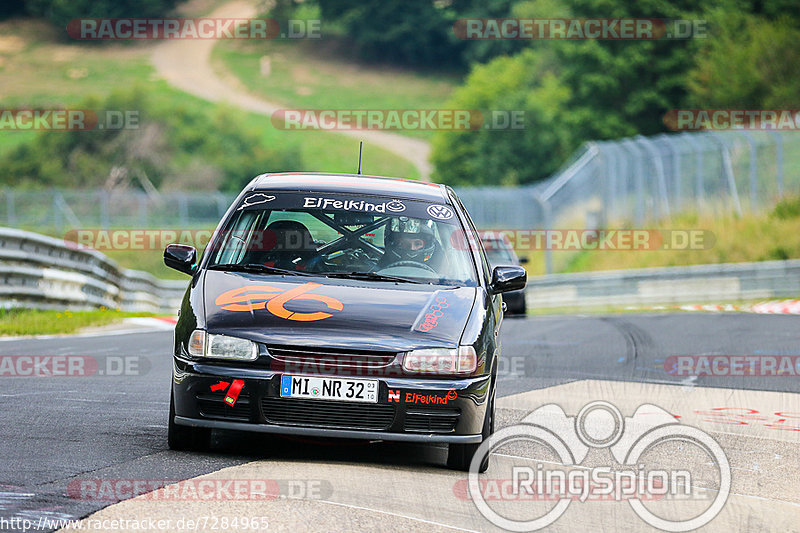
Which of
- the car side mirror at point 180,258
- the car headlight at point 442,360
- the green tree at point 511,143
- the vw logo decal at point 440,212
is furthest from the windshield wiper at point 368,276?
the green tree at point 511,143

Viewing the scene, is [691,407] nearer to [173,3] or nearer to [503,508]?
[503,508]

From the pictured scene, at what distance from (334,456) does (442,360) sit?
0.90m

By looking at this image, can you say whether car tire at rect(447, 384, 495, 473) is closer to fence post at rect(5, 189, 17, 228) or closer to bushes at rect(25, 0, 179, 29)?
fence post at rect(5, 189, 17, 228)

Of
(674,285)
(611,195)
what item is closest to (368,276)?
(674,285)

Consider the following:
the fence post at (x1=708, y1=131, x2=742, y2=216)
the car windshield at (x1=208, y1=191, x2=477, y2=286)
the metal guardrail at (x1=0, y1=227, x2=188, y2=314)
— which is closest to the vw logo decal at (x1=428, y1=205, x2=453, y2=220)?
the car windshield at (x1=208, y1=191, x2=477, y2=286)

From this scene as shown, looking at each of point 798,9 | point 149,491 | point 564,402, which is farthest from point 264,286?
point 798,9

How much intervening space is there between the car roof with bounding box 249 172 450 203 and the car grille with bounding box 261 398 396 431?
76.9 inches

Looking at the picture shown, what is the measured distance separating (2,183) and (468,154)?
28433 mm

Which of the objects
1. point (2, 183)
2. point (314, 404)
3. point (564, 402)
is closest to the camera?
point (314, 404)

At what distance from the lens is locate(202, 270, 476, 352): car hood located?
673 centimetres

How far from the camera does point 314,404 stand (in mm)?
6637

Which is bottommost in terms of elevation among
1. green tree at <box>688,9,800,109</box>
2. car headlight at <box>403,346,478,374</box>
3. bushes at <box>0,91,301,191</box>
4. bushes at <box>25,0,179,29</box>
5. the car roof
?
car headlight at <box>403,346,478,374</box>

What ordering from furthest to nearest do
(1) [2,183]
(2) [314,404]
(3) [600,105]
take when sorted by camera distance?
1. (1) [2,183]
2. (3) [600,105]
3. (2) [314,404]

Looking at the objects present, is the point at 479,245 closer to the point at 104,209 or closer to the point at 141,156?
the point at 104,209
